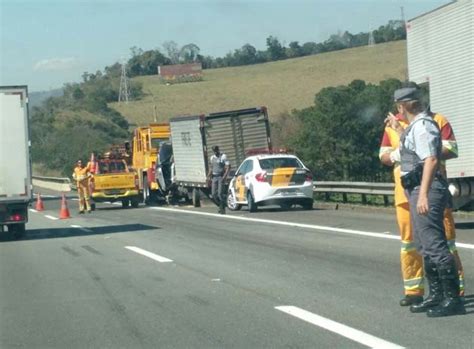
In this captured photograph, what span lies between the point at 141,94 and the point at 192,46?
53.1 metres

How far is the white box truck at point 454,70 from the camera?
616 inches

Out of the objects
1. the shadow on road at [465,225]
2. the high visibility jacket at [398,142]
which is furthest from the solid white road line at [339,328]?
the shadow on road at [465,225]

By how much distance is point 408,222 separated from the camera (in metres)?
8.54

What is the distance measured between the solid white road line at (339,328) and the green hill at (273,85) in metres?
74.7

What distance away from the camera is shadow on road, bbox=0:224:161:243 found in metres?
20.2

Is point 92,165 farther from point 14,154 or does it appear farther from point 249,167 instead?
point 14,154

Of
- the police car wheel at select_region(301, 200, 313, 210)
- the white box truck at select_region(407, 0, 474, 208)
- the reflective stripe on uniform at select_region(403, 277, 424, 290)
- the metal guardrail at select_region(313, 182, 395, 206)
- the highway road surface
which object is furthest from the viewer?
the police car wheel at select_region(301, 200, 313, 210)

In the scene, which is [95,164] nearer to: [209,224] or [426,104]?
[209,224]

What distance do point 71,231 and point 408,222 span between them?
14179 millimetres

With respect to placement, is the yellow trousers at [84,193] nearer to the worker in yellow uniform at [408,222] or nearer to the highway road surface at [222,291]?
the highway road surface at [222,291]

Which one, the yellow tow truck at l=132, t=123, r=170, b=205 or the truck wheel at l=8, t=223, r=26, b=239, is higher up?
the yellow tow truck at l=132, t=123, r=170, b=205

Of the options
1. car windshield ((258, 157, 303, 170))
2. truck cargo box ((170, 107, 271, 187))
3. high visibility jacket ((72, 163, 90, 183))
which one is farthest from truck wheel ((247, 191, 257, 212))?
high visibility jacket ((72, 163, 90, 183))

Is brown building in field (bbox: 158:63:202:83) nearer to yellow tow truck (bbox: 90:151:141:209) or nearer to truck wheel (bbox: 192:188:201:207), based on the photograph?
yellow tow truck (bbox: 90:151:141:209)

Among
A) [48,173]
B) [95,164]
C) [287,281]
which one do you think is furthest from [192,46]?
[287,281]
